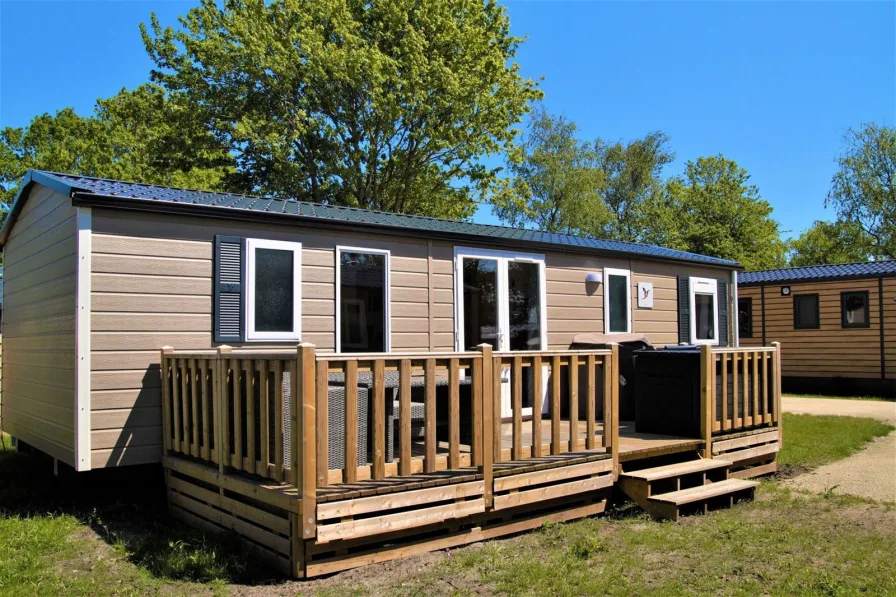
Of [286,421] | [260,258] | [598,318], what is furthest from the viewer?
[598,318]

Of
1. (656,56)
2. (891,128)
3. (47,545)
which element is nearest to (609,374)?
(47,545)

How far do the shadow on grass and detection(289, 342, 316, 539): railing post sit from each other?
493 mm

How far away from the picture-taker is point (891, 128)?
2852 centimetres

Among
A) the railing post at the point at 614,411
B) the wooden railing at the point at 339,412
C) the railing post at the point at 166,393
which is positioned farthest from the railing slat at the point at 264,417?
the railing post at the point at 614,411

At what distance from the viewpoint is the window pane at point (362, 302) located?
6328 mm

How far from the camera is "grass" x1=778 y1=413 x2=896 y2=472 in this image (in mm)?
7555

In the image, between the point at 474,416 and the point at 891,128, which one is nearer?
the point at 474,416

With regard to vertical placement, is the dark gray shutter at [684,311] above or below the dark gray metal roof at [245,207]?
below

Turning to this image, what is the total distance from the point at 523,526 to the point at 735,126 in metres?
28.3

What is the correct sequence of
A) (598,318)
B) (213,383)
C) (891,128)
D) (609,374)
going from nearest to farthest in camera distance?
1. (213,383)
2. (609,374)
3. (598,318)
4. (891,128)

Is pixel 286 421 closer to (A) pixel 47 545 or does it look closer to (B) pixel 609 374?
(A) pixel 47 545

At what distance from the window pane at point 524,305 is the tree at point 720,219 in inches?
935

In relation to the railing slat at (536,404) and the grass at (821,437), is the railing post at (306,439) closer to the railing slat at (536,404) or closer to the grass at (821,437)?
the railing slat at (536,404)

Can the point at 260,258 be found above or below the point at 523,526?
above
